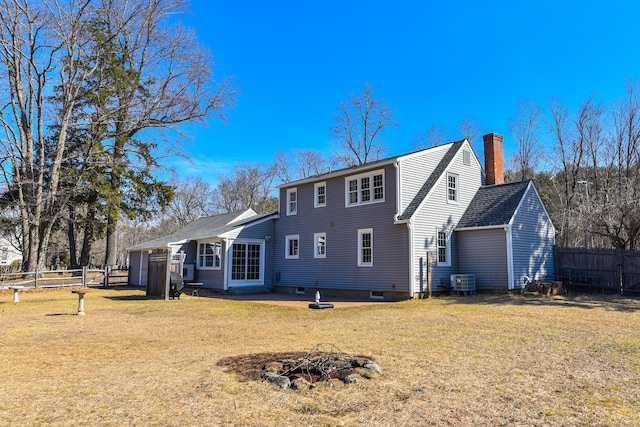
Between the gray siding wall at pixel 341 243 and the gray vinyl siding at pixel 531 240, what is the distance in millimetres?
4934

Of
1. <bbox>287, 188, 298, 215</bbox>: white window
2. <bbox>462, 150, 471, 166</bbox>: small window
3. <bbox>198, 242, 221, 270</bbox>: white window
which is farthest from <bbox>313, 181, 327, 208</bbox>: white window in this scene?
<bbox>462, 150, 471, 166</bbox>: small window

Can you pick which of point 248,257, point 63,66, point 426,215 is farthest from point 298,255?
point 63,66

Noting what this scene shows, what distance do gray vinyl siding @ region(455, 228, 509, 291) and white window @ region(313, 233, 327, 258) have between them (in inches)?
238

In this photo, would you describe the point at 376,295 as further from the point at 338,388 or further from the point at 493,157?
the point at 338,388

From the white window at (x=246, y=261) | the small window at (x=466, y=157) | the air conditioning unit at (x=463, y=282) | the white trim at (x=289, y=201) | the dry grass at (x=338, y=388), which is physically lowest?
the dry grass at (x=338, y=388)

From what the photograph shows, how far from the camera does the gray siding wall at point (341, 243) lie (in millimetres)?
17078

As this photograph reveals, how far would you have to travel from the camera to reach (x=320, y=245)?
20219mm

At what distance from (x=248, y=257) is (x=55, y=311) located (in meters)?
9.21

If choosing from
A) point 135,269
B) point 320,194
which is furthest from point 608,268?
point 135,269

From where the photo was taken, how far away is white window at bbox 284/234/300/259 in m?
21.4

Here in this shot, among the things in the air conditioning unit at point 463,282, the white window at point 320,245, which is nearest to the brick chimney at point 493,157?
the air conditioning unit at point 463,282

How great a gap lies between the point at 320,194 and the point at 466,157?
7.15 metres

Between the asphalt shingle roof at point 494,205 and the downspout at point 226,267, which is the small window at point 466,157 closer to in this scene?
the asphalt shingle roof at point 494,205

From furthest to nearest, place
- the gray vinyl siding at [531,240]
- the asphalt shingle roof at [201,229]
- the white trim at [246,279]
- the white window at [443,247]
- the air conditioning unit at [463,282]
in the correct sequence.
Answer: the asphalt shingle roof at [201,229] < the white trim at [246,279] < the white window at [443,247] < the gray vinyl siding at [531,240] < the air conditioning unit at [463,282]
